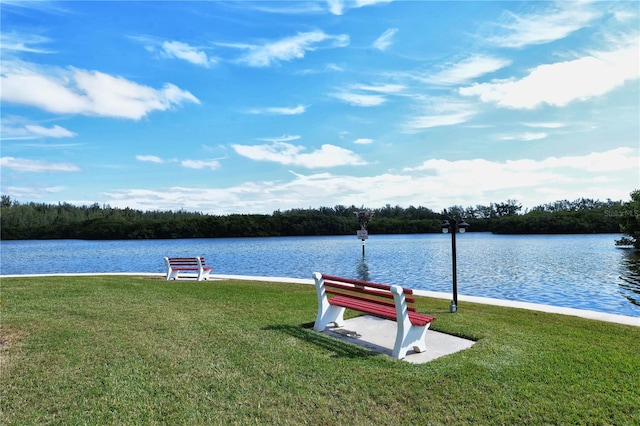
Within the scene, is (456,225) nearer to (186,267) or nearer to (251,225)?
(186,267)

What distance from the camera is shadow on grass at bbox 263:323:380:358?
17.5 feet

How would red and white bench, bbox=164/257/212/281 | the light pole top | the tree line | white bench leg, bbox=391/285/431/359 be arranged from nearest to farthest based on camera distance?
1. white bench leg, bbox=391/285/431/359
2. the light pole top
3. red and white bench, bbox=164/257/212/281
4. the tree line

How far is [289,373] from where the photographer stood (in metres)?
4.57

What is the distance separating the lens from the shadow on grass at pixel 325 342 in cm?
532

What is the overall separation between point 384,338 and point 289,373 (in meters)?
2.08

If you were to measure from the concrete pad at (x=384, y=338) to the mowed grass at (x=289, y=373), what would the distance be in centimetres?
27

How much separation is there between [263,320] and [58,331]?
10.7 ft

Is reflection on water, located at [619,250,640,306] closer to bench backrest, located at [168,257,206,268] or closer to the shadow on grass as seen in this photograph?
the shadow on grass

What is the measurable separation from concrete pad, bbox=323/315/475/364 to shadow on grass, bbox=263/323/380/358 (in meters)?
0.20

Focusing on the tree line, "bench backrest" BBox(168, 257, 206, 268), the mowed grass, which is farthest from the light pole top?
the tree line

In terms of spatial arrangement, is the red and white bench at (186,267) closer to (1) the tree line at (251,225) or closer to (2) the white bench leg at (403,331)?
(2) the white bench leg at (403,331)

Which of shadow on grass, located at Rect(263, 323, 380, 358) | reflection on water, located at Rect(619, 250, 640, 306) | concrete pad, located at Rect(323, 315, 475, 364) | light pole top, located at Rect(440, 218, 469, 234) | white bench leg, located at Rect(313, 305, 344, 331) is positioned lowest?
reflection on water, located at Rect(619, 250, 640, 306)

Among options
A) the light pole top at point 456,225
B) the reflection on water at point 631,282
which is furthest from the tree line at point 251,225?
the light pole top at point 456,225

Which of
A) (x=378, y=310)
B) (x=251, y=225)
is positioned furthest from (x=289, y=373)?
(x=251, y=225)
